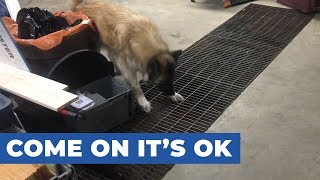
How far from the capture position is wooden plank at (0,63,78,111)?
1506 mm

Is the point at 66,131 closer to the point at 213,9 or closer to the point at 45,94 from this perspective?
the point at 45,94

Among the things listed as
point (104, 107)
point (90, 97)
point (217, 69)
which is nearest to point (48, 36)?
point (90, 97)

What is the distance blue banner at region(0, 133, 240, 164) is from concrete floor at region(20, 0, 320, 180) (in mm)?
160

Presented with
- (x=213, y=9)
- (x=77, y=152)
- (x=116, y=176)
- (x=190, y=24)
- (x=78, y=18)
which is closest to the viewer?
(x=77, y=152)

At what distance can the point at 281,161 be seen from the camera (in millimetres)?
2094

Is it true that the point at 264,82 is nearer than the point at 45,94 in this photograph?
No

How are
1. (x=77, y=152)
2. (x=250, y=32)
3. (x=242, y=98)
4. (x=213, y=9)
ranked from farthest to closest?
(x=213, y=9) < (x=250, y=32) < (x=242, y=98) < (x=77, y=152)

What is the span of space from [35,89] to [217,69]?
6.18 ft

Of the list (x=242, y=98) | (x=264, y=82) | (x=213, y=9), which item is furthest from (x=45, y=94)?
(x=213, y=9)

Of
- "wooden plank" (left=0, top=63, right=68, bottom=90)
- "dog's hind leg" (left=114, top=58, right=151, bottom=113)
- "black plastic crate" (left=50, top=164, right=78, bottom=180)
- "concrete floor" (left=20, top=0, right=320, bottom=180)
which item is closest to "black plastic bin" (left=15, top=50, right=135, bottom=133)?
"dog's hind leg" (left=114, top=58, right=151, bottom=113)

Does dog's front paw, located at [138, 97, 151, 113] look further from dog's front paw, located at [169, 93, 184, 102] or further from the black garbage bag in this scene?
the black garbage bag

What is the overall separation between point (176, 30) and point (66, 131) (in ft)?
6.96

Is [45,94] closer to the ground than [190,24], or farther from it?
farther from it

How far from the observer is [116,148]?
68.8 inches
